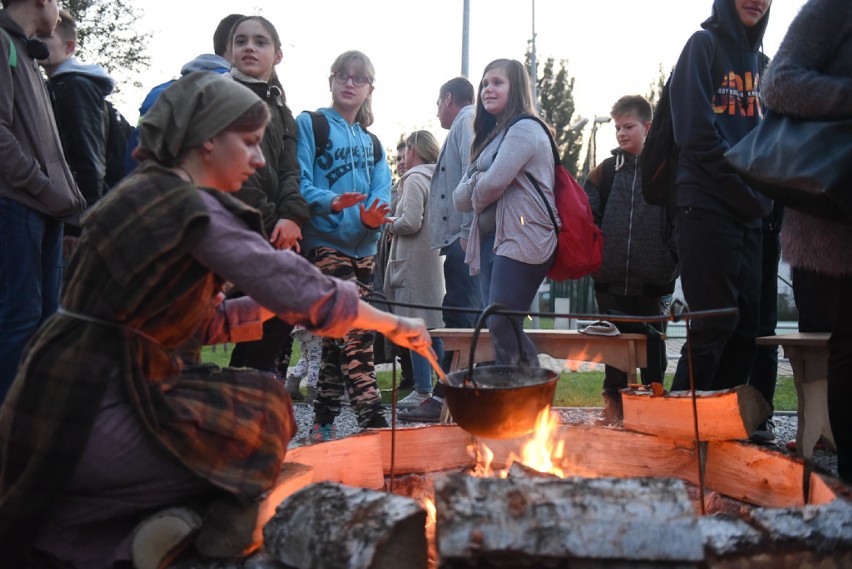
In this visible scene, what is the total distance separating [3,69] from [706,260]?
3.59 metres

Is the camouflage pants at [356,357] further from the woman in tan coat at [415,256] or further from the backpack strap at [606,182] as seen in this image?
the backpack strap at [606,182]

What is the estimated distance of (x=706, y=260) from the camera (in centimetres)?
378

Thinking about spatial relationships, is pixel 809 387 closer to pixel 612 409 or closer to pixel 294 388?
pixel 612 409

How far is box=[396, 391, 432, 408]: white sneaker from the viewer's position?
5855 millimetres

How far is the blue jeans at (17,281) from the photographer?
3539 millimetres

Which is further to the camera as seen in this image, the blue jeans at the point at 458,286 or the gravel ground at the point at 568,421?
the blue jeans at the point at 458,286

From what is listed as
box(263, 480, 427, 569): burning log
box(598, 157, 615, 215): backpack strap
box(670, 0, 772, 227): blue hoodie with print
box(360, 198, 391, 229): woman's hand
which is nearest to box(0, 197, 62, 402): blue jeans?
box(360, 198, 391, 229): woman's hand

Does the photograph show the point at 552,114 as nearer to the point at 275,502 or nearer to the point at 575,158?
the point at 575,158

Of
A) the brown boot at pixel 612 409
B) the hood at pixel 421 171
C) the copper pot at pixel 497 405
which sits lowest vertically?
the brown boot at pixel 612 409

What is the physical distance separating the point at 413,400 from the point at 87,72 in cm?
336

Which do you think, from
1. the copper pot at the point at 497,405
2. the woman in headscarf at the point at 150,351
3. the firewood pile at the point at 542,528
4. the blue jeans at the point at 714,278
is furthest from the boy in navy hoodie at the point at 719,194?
the woman in headscarf at the point at 150,351

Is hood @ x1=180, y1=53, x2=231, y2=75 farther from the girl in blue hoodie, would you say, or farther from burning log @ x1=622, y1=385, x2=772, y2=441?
burning log @ x1=622, y1=385, x2=772, y2=441

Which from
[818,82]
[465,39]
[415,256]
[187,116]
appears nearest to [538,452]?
[818,82]

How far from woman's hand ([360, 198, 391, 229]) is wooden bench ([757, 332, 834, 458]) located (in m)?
2.20
